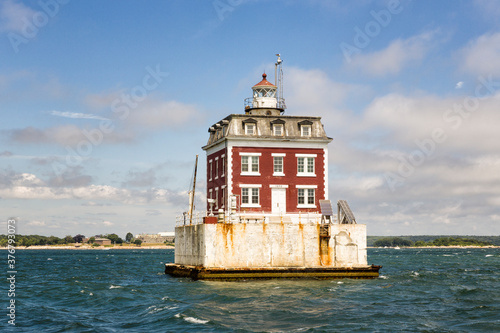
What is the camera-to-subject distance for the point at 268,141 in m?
45.3

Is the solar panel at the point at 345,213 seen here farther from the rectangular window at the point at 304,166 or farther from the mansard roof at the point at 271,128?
the mansard roof at the point at 271,128

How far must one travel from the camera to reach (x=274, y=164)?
4534cm

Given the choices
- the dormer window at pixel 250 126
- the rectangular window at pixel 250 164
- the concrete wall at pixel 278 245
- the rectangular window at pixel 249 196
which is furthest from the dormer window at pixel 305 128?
the concrete wall at pixel 278 245

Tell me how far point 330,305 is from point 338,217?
48.5 feet

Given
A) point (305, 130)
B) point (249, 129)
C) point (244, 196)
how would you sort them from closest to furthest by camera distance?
point (244, 196), point (249, 129), point (305, 130)

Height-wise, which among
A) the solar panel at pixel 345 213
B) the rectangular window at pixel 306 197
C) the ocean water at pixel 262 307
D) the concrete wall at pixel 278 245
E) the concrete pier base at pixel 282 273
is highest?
the rectangular window at pixel 306 197

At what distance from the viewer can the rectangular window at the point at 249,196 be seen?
4453 centimetres

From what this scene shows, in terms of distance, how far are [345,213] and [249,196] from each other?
7.02 meters

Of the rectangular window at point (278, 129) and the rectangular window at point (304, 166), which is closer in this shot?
the rectangular window at point (304, 166)

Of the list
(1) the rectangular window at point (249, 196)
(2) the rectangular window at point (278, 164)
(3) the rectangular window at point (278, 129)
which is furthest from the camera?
(3) the rectangular window at point (278, 129)

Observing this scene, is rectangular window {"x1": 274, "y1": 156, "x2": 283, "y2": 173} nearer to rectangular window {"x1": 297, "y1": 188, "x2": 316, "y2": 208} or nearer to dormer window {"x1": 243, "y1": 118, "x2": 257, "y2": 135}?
rectangular window {"x1": 297, "y1": 188, "x2": 316, "y2": 208}

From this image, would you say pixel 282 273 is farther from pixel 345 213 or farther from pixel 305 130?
pixel 305 130

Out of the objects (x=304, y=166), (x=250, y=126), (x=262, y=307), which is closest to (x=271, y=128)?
(x=250, y=126)

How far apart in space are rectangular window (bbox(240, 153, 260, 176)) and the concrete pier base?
8.19 meters
